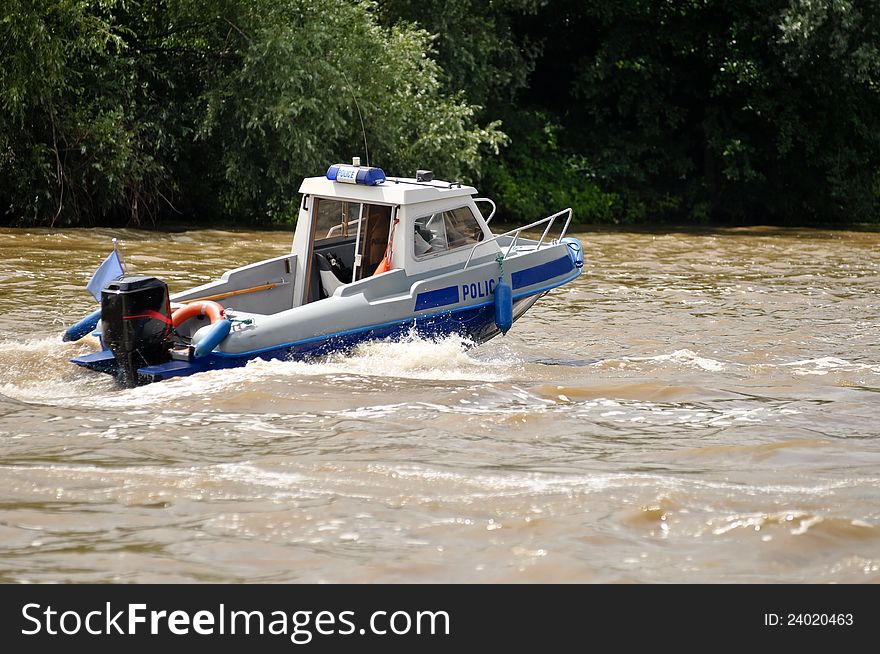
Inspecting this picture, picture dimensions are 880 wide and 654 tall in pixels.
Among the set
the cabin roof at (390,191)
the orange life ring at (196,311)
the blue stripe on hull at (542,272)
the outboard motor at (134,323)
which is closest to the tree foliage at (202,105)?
the blue stripe on hull at (542,272)

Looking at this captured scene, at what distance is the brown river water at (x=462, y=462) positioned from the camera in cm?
640

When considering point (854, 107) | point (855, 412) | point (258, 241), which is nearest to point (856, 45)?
point (854, 107)

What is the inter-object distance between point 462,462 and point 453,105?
1679 cm

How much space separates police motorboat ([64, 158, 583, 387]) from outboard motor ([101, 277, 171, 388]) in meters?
0.01

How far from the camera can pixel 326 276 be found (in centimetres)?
1196

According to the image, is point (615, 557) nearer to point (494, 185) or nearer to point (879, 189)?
point (494, 185)

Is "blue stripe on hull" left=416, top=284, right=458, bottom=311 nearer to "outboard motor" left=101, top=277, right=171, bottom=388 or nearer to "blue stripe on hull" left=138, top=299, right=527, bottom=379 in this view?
"blue stripe on hull" left=138, top=299, right=527, bottom=379

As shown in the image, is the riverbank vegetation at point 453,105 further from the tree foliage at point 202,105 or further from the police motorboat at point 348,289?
the police motorboat at point 348,289

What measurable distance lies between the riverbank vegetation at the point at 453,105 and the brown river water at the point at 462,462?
27.0 ft

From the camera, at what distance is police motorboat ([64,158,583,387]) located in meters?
9.97

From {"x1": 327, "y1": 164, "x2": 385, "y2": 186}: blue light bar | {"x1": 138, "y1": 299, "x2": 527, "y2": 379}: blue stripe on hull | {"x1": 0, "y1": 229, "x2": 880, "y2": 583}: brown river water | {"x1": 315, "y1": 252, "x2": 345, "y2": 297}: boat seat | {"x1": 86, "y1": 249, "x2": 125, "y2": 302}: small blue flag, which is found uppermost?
{"x1": 327, "y1": 164, "x2": 385, "y2": 186}: blue light bar

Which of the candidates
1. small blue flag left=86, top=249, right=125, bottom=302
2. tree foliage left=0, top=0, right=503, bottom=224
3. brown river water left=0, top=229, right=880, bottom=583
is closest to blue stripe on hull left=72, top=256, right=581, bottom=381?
brown river water left=0, top=229, right=880, bottom=583

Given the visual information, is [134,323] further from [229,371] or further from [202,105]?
[202,105]

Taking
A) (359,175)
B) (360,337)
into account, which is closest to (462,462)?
(360,337)
